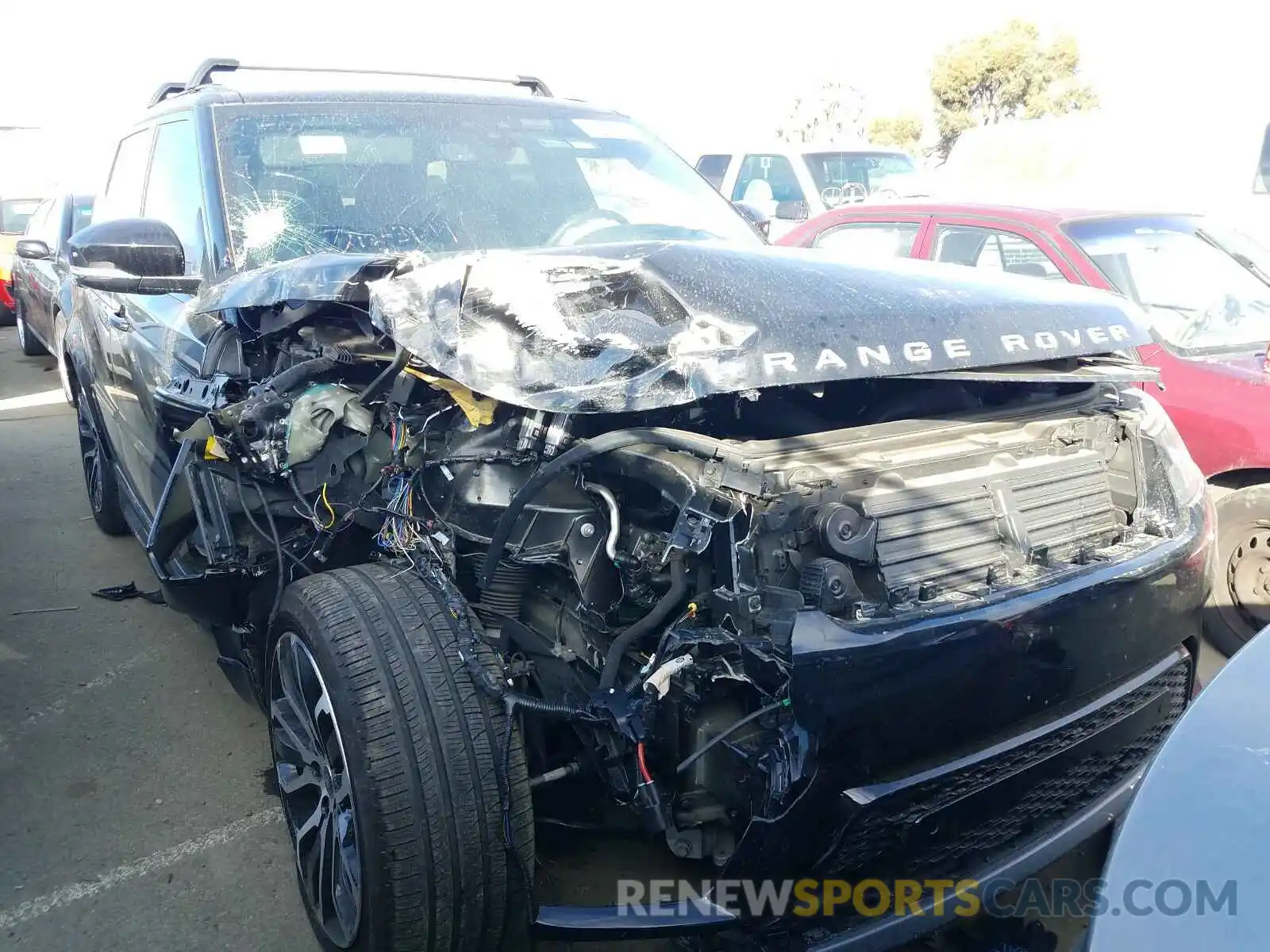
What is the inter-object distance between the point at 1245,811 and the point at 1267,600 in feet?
9.43

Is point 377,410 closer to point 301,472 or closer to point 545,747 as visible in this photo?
point 301,472

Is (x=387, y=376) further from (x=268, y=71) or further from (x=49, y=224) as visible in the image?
(x=49, y=224)

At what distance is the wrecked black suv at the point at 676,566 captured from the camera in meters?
1.84

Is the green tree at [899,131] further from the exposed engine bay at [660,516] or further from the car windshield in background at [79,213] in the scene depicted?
the exposed engine bay at [660,516]

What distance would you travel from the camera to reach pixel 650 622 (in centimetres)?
194

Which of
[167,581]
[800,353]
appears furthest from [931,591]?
[167,581]

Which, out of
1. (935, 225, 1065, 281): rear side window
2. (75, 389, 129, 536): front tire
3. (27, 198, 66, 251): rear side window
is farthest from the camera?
(27, 198, 66, 251): rear side window

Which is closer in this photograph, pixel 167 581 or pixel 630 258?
pixel 630 258

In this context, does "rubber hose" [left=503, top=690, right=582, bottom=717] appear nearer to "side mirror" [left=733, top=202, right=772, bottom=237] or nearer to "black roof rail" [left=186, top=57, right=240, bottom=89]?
"side mirror" [left=733, top=202, right=772, bottom=237]

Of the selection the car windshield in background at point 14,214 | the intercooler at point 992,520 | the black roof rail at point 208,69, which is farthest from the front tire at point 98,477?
the car windshield in background at point 14,214

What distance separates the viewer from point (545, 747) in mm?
2240

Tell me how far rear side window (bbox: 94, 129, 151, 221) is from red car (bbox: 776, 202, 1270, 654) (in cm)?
282

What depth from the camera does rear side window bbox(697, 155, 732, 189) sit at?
411 inches

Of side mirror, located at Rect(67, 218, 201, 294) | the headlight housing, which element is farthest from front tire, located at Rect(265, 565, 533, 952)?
the headlight housing
